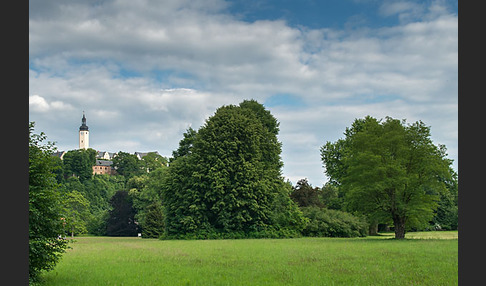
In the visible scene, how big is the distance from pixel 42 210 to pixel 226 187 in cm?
3613

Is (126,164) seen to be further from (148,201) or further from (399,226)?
(399,226)

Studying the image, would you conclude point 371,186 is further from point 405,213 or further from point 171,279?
point 171,279

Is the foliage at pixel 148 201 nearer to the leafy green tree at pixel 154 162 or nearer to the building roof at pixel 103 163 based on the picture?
the leafy green tree at pixel 154 162

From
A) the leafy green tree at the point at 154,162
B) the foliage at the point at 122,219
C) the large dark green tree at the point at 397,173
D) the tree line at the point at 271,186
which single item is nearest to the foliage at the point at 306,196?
the tree line at the point at 271,186

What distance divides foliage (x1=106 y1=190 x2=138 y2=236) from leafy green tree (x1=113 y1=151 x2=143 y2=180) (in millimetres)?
41293

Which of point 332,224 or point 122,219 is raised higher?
point 332,224

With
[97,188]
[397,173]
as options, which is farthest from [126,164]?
[397,173]

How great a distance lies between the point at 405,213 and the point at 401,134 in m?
6.58

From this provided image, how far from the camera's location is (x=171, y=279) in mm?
15953

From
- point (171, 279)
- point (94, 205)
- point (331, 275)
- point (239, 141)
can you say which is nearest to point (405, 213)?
point (239, 141)

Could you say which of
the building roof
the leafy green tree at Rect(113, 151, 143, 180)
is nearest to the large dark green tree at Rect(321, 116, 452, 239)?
the leafy green tree at Rect(113, 151, 143, 180)

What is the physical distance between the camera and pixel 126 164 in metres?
131

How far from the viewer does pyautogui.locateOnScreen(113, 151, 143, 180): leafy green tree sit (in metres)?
128

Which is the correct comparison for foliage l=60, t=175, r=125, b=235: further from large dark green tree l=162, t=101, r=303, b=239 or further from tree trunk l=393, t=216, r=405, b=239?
tree trunk l=393, t=216, r=405, b=239
